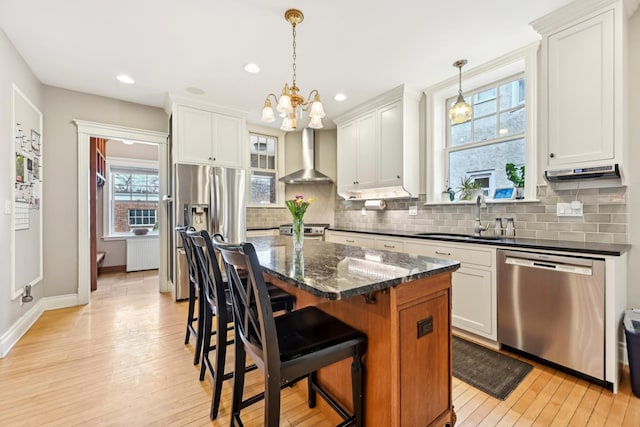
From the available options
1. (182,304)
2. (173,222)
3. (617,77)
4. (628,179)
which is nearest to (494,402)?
(628,179)

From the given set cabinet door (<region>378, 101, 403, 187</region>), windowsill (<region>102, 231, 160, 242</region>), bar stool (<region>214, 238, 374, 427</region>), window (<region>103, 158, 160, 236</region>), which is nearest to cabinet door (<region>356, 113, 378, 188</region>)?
cabinet door (<region>378, 101, 403, 187</region>)

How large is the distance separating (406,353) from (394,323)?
0.17 meters

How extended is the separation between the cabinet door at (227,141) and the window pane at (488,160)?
2876 mm

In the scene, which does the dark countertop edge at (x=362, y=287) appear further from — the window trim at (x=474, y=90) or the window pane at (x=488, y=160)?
the window pane at (x=488, y=160)

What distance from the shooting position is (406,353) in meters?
1.23

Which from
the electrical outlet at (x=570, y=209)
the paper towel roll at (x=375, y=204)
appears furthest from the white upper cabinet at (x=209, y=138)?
the electrical outlet at (x=570, y=209)

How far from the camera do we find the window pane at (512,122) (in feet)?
9.35

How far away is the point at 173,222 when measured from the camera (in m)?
3.63

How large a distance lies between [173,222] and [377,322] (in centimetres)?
321

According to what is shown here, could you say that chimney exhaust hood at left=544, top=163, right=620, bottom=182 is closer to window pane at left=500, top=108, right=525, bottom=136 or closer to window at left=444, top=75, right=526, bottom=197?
window at left=444, top=75, right=526, bottom=197

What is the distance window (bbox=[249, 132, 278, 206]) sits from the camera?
194 inches

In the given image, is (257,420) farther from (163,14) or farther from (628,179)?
(628,179)

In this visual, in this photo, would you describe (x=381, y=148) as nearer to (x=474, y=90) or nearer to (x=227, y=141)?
(x=474, y=90)

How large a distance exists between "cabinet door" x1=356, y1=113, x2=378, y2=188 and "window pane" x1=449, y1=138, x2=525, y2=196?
3.17 ft
